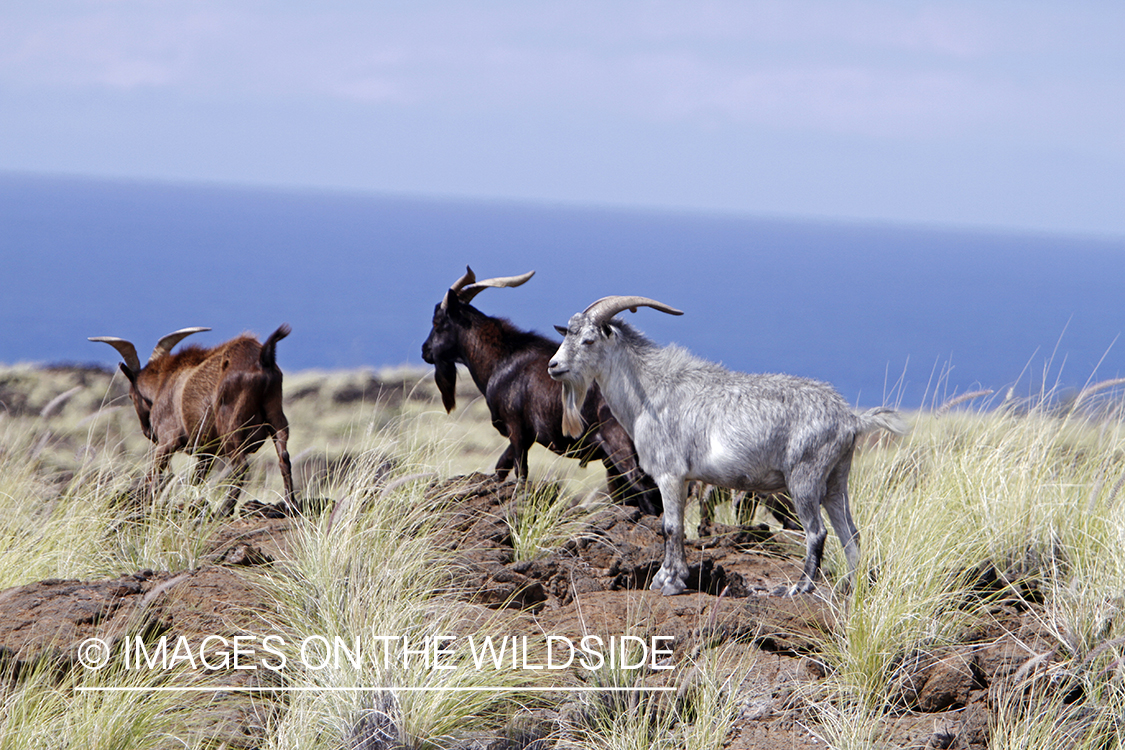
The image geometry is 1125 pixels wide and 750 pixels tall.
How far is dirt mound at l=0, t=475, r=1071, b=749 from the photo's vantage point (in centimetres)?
485

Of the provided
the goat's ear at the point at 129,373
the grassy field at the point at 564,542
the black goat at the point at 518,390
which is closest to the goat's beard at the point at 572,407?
the grassy field at the point at 564,542

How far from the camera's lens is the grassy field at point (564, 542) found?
4.67 metres

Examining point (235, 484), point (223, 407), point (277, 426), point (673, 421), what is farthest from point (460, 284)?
point (673, 421)

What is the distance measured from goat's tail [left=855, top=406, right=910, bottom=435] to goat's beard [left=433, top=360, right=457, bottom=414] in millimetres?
4096

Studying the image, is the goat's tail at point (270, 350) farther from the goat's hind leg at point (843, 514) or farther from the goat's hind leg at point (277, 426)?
the goat's hind leg at point (843, 514)

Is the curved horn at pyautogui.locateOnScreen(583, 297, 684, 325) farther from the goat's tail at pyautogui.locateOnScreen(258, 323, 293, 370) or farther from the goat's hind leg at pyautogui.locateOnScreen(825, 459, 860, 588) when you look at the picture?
the goat's tail at pyautogui.locateOnScreen(258, 323, 293, 370)

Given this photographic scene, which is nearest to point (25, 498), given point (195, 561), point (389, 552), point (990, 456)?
point (195, 561)

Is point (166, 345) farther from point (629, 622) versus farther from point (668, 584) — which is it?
point (629, 622)

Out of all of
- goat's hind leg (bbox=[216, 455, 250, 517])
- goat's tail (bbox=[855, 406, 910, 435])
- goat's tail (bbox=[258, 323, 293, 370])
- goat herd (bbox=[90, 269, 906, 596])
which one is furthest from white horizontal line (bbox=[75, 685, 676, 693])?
goat's tail (bbox=[258, 323, 293, 370])

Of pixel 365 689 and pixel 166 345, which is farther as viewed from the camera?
pixel 166 345

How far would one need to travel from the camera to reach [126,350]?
29.2ft

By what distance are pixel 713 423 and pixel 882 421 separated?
0.94 metres

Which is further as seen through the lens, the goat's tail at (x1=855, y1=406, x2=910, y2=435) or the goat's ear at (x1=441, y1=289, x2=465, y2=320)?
the goat's ear at (x1=441, y1=289, x2=465, y2=320)

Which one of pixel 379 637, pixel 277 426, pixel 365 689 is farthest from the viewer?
pixel 277 426
